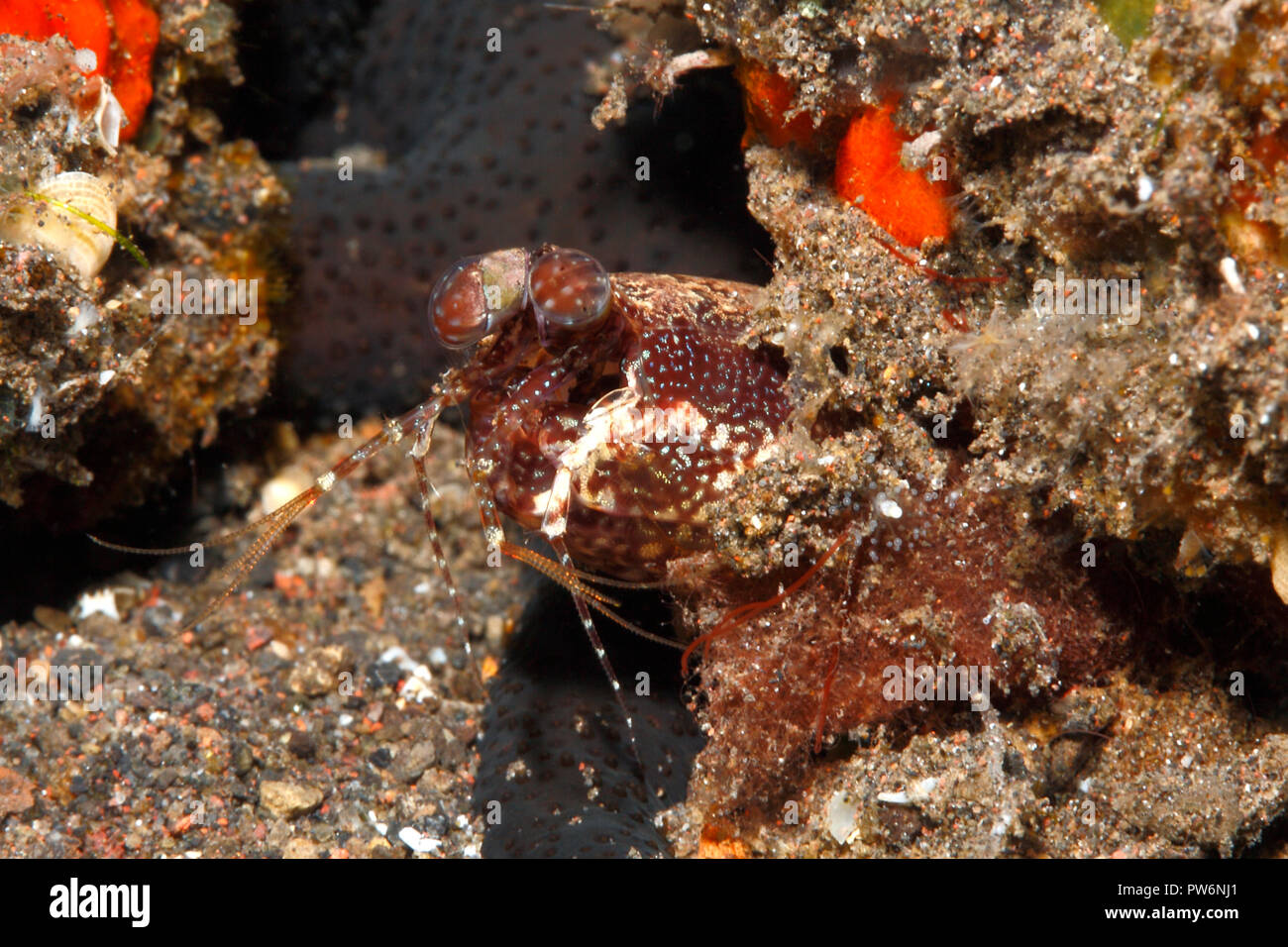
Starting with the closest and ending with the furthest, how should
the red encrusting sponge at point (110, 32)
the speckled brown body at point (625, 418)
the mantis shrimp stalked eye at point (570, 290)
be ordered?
1. the mantis shrimp stalked eye at point (570, 290)
2. the speckled brown body at point (625, 418)
3. the red encrusting sponge at point (110, 32)

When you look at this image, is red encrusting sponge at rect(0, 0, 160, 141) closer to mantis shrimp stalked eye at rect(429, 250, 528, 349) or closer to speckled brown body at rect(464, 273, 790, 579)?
mantis shrimp stalked eye at rect(429, 250, 528, 349)

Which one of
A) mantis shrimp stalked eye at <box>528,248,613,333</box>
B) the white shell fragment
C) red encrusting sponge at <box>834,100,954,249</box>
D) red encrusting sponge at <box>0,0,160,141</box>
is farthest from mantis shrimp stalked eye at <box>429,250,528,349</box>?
red encrusting sponge at <box>0,0,160,141</box>

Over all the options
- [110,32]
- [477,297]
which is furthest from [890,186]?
[110,32]

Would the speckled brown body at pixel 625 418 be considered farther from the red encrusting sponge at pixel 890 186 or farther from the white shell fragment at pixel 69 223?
the white shell fragment at pixel 69 223

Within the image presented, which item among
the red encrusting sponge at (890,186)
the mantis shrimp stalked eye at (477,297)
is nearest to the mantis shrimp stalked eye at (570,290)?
the mantis shrimp stalked eye at (477,297)

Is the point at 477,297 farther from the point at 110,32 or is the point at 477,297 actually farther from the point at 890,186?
the point at 110,32

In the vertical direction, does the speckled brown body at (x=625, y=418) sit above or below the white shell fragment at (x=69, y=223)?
below

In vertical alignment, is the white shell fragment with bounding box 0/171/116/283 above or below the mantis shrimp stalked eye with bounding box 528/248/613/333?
above
